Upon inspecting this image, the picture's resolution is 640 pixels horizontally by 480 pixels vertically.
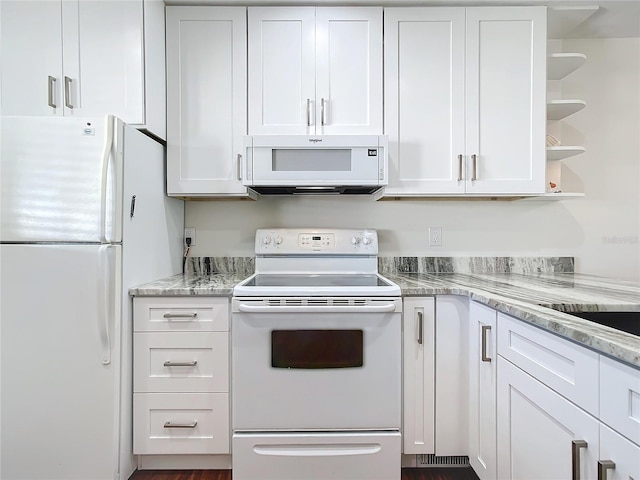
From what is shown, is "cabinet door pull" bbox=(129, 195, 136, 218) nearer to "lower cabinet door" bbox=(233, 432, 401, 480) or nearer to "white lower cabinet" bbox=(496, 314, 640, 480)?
"lower cabinet door" bbox=(233, 432, 401, 480)

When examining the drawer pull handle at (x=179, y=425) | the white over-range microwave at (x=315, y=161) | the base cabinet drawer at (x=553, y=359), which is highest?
the white over-range microwave at (x=315, y=161)

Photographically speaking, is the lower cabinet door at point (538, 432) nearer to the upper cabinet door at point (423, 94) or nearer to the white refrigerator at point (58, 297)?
the upper cabinet door at point (423, 94)

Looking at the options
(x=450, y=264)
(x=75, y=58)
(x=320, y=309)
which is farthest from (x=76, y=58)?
(x=450, y=264)

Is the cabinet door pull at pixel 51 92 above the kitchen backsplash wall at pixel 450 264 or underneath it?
above

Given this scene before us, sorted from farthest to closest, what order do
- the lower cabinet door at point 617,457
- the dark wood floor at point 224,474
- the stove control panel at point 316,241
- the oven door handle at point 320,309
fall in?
the stove control panel at point 316,241 → the dark wood floor at point 224,474 → the oven door handle at point 320,309 → the lower cabinet door at point 617,457

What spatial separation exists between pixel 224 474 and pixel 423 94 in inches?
84.1

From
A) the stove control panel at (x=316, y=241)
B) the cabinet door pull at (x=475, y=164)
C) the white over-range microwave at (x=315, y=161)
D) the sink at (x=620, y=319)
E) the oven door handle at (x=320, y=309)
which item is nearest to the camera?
the sink at (x=620, y=319)

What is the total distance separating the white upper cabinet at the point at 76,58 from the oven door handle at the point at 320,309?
104 cm

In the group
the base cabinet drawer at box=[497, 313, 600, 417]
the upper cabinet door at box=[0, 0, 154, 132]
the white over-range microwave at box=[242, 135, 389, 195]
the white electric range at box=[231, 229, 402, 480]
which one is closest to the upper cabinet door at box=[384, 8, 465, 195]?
the white over-range microwave at box=[242, 135, 389, 195]

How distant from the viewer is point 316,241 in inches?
81.7

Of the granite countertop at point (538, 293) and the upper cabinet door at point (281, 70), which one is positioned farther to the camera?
the upper cabinet door at point (281, 70)

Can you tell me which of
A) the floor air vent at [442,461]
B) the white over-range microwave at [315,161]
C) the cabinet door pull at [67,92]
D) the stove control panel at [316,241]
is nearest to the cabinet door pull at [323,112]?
the white over-range microwave at [315,161]

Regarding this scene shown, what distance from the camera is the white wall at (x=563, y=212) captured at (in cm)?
214

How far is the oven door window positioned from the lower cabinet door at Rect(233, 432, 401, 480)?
31 centimetres
